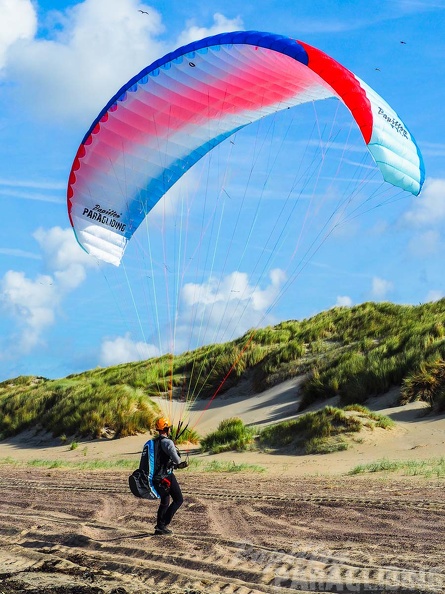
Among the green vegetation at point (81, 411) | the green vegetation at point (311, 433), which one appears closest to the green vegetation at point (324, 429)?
the green vegetation at point (311, 433)

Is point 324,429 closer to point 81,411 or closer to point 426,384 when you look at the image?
point 426,384

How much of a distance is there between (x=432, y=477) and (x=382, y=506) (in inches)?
89.2

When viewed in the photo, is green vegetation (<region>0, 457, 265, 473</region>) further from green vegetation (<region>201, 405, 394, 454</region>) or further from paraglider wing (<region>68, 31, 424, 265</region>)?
paraglider wing (<region>68, 31, 424, 265</region>)

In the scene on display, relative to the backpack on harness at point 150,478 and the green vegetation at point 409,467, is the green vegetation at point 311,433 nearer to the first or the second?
the green vegetation at point 409,467

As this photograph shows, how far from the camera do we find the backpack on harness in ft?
29.0

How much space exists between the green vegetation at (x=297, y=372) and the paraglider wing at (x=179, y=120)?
3758 millimetres

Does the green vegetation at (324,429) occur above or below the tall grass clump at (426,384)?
below

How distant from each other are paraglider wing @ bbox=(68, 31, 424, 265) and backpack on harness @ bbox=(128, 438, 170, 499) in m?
5.77

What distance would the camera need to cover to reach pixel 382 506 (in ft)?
31.3

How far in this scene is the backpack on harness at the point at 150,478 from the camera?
29.0 ft

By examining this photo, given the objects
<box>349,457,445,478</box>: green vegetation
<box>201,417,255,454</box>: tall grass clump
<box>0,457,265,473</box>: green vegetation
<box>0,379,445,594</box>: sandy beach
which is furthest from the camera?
<box>201,417,255,454</box>: tall grass clump

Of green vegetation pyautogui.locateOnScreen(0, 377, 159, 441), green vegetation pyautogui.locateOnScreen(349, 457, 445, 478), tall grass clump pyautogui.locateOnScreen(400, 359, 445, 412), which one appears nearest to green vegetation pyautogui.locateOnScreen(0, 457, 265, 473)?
green vegetation pyautogui.locateOnScreen(349, 457, 445, 478)

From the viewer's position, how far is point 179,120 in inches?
628

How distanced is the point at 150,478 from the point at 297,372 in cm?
1447
